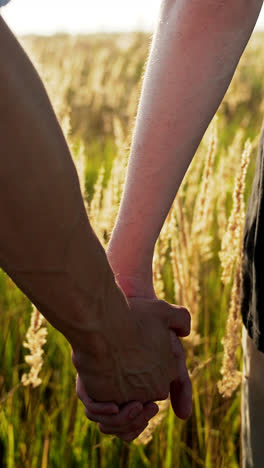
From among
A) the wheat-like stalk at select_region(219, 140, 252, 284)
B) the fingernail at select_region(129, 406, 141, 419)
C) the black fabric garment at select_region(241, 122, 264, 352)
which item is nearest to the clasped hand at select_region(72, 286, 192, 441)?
the fingernail at select_region(129, 406, 141, 419)

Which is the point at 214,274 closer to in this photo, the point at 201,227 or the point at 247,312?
the point at 201,227

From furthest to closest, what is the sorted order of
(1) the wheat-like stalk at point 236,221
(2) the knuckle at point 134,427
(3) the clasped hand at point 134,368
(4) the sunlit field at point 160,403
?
(4) the sunlit field at point 160,403
(1) the wheat-like stalk at point 236,221
(2) the knuckle at point 134,427
(3) the clasped hand at point 134,368

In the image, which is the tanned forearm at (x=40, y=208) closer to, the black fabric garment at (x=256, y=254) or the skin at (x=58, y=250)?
the skin at (x=58, y=250)

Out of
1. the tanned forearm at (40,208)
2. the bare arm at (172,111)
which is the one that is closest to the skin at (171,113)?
the bare arm at (172,111)

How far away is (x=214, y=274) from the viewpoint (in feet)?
7.35

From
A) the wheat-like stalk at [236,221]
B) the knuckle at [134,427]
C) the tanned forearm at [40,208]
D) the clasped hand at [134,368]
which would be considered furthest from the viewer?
the wheat-like stalk at [236,221]

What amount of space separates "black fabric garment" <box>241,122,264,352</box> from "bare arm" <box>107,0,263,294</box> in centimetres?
11

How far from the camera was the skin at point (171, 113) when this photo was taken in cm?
102

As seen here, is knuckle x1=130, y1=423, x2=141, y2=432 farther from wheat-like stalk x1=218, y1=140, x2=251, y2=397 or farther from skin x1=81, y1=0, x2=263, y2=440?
wheat-like stalk x1=218, y1=140, x2=251, y2=397

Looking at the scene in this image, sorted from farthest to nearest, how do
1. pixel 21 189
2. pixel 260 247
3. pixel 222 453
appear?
pixel 222 453
pixel 260 247
pixel 21 189

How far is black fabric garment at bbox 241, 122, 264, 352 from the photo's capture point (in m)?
0.99

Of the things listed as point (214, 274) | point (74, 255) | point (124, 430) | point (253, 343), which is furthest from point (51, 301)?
point (214, 274)

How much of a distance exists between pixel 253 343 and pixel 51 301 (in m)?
0.42

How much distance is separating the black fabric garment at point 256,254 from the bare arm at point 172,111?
0.37 feet
